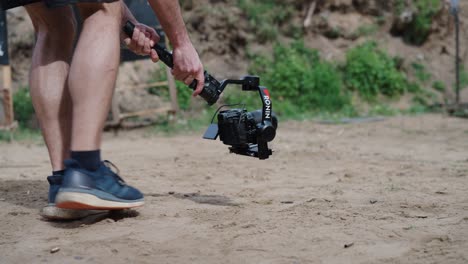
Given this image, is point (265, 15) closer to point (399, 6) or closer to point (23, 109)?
point (399, 6)

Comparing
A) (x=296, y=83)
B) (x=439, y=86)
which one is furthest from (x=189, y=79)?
(x=439, y=86)

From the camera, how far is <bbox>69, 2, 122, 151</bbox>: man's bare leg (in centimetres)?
222

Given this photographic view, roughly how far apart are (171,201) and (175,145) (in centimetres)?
304

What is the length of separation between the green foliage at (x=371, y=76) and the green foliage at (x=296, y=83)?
0.73ft

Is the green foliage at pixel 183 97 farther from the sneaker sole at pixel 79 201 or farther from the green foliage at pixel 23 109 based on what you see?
the sneaker sole at pixel 79 201

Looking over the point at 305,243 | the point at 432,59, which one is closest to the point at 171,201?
the point at 305,243

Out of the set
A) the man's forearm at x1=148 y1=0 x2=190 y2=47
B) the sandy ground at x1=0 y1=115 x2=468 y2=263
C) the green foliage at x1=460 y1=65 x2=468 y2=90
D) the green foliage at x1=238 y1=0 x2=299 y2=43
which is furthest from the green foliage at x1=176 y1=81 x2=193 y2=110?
the man's forearm at x1=148 y1=0 x2=190 y2=47

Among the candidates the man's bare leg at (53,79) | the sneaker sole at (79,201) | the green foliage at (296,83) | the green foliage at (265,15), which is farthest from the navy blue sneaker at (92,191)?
the green foliage at (265,15)

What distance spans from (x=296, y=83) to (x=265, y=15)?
134 cm

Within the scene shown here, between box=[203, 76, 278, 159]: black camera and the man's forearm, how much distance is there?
0.36m

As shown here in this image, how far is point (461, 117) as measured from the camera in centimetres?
762

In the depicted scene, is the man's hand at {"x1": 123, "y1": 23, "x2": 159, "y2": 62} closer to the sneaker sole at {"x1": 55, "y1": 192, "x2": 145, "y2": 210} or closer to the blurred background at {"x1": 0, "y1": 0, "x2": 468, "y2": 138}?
the sneaker sole at {"x1": 55, "y1": 192, "x2": 145, "y2": 210}

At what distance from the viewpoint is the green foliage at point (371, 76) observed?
9328 mm

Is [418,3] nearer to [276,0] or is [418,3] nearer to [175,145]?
[276,0]
